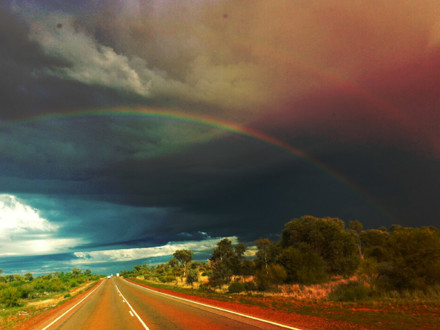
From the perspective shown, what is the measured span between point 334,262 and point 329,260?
92cm

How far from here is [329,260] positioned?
2058 inches

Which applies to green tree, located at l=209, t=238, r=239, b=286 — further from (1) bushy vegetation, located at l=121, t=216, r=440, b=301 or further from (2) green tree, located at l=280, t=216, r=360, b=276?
(2) green tree, located at l=280, t=216, r=360, b=276

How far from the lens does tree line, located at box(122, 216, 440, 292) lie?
24359mm

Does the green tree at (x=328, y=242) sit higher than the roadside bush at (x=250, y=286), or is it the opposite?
the green tree at (x=328, y=242)

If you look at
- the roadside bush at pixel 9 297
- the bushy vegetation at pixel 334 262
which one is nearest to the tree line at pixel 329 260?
the bushy vegetation at pixel 334 262

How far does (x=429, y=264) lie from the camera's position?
2384cm

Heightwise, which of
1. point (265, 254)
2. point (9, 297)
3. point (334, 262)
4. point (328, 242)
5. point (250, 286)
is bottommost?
point (9, 297)

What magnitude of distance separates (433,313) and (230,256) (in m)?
51.1

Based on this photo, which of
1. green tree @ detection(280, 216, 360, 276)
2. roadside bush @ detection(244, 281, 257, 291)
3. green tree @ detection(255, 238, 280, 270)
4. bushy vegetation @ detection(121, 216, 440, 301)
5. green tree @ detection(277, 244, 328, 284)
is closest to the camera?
bushy vegetation @ detection(121, 216, 440, 301)

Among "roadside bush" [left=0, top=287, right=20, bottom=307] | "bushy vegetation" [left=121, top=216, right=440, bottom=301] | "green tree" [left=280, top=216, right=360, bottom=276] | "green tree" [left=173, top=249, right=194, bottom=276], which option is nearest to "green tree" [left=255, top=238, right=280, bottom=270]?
"bushy vegetation" [left=121, top=216, right=440, bottom=301]

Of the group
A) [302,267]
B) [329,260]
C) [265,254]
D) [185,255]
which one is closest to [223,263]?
[265,254]

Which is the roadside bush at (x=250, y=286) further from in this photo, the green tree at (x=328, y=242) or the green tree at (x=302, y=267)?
the green tree at (x=328, y=242)

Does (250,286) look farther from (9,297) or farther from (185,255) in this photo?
(185,255)

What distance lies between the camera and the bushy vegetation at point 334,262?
24.0 m
